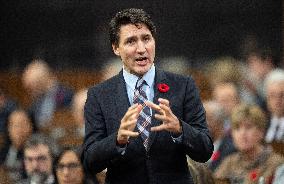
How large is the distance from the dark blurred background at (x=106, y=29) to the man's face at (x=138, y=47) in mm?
2944

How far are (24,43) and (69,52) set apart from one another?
349 mm

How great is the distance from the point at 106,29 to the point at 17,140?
4.65ft

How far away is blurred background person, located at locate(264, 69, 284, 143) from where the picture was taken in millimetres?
4293

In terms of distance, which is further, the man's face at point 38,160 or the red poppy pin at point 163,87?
Result: the man's face at point 38,160

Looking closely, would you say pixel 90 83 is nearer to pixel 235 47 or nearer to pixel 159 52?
pixel 159 52

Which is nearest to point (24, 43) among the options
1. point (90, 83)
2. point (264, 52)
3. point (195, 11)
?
point (90, 83)

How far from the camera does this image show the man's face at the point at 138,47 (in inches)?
95.9

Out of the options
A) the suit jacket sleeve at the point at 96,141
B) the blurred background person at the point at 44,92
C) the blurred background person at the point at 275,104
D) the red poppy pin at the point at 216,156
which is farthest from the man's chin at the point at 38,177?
the suit jacket sleeve at the point at 96,141

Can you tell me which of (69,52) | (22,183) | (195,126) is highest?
(195,126)

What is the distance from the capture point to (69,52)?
5848 mm

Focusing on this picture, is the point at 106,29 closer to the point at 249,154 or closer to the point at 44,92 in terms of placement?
the point at 44,92

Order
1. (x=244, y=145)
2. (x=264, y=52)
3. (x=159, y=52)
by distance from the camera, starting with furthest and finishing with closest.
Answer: (x=159, y=52) < (x=264, y=52) < (x=244, y=145)

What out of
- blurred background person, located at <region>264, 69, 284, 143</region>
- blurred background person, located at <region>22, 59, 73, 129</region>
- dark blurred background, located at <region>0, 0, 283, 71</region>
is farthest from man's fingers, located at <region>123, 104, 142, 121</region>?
dark blurred background, located at <region>0, 0, 283, 71</region>

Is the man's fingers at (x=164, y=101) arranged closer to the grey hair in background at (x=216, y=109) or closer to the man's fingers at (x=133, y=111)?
the man's fingers at (x=133, y=111)
